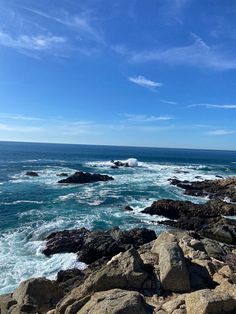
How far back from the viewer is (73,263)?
81.7ft

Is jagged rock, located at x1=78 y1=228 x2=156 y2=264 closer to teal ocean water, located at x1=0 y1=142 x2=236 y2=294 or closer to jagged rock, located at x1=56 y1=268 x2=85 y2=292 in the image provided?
teal ocean water, located at x1=0 y1=142 x2=236 y2=294

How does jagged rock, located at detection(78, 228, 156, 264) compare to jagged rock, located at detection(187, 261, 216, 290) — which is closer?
jagged rock, located at detection(187, 261, 216, 290)

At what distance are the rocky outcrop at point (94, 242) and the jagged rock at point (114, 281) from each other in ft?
35.1

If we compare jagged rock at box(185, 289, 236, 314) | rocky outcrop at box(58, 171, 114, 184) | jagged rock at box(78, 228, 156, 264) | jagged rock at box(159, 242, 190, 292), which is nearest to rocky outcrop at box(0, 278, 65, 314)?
jagged rock at box(159, 242, 190, 292)

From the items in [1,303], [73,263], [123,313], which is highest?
[123,313]

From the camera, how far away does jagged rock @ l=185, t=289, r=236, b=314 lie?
10914 mm

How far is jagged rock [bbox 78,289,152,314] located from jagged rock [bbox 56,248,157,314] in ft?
2.24

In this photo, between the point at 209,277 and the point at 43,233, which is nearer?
the point at 209,277

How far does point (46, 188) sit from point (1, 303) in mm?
41161

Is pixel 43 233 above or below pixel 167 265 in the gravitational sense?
below

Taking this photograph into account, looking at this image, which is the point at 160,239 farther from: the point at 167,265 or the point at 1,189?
the point at 1,189

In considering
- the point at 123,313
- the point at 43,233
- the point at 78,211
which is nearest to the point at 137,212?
the point at 78,211

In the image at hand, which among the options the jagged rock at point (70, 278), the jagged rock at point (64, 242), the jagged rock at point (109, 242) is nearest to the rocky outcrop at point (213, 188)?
the jagged rock at point (109, 242)

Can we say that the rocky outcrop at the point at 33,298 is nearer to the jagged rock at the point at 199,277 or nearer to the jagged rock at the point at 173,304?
the jagged rock at the point at 173,304
